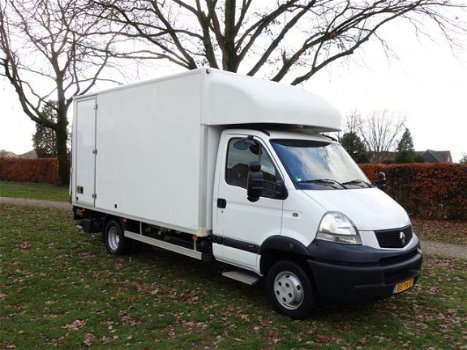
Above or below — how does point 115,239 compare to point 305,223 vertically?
below

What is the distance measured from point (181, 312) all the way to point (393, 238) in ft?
9.37

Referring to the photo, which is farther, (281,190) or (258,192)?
(258,192)

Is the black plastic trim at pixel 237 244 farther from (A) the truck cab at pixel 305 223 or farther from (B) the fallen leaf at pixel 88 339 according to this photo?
(B) the fallen leaf at pixel 88 339

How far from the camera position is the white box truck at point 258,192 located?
198 inches

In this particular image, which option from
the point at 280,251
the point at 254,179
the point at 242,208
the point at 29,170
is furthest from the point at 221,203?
the point at 29,170

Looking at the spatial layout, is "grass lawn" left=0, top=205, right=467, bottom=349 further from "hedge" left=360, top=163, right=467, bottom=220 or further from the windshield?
"hedge" left=360, top=163, right=467, bottom=220

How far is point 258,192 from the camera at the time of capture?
5559 millimetres

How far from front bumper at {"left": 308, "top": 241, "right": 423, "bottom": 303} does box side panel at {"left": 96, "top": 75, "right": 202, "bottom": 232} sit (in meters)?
2.06

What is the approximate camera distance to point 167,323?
17.6 feet

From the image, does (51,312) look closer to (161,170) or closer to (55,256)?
(161,170)

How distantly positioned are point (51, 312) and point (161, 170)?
2.62 meters

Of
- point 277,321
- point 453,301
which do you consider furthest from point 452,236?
point 277,321

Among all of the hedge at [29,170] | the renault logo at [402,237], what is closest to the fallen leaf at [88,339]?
the renault logo at [402,237]

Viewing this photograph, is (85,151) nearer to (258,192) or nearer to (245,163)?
(245,163)
